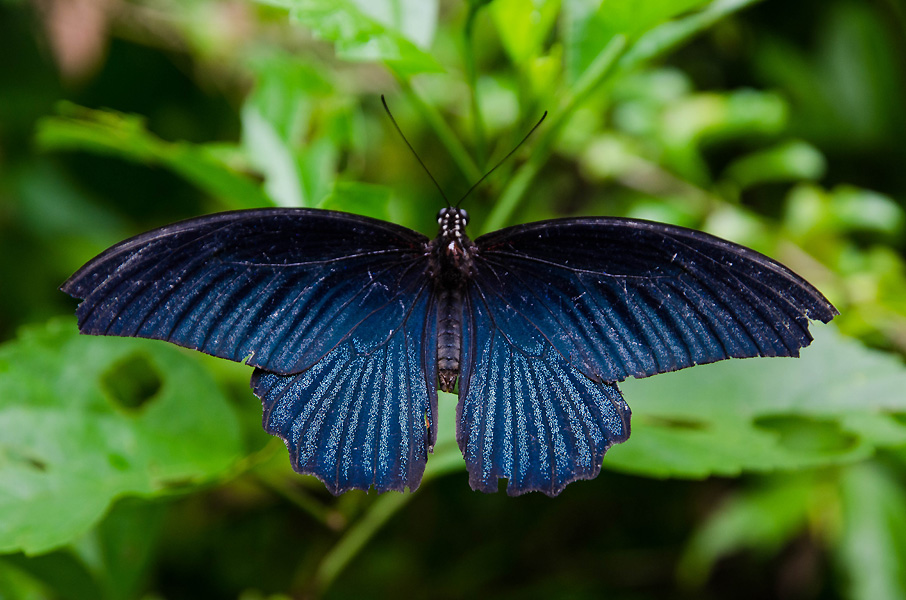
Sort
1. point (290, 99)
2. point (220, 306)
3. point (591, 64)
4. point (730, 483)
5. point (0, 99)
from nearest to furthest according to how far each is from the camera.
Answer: point (220, 306), point (591, 64), point (290, 99), point (730, 483), point (0, 99)

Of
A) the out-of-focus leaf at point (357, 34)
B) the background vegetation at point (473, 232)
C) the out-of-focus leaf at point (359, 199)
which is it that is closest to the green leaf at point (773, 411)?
the background vegetation at point (473, 232)

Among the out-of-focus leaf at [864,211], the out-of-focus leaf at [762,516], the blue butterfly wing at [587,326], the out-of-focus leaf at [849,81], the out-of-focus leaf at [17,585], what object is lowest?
the out-of-focus leaf at [17,585]

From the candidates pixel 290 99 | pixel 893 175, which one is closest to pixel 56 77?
pixel 290 99

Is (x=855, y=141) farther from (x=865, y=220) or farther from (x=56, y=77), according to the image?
(x=56, y=77)

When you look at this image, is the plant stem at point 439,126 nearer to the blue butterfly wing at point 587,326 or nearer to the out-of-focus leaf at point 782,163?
the blue butterfly wing at point 587,326

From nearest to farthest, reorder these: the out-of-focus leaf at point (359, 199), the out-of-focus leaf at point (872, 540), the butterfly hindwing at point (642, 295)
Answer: the butterfly hindwing at point (642, 295) → the out-of-focus leaf at point (359, 199) → the out-of-focus leaf at point (872, 540)

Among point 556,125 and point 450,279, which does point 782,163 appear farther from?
point 450,279

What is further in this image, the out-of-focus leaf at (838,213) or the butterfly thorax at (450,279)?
the out-of-focus leaf at (838,213)

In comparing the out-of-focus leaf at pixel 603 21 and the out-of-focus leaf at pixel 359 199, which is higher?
the out-of-focus leaf at pixel 603 21
